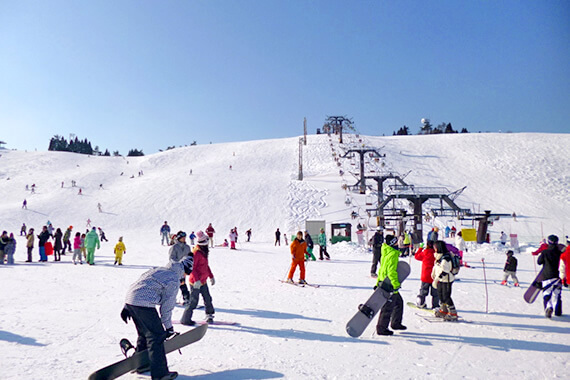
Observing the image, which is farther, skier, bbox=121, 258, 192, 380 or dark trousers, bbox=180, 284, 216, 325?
dark trousers, bbox=180, 284, 216, 325

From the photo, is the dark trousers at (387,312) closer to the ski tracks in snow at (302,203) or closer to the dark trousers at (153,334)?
the dark trousers at (153,334)

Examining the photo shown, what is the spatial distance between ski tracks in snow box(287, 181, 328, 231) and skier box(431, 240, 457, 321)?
24658 millimetres

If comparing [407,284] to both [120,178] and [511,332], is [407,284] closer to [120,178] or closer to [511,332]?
[511,332]

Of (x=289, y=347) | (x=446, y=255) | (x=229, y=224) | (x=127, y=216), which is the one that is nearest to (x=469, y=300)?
(x=446, y=255)

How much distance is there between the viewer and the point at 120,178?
52969 millimetres

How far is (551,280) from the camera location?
7.40 meters

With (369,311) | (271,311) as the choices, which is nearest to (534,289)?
(369,311)

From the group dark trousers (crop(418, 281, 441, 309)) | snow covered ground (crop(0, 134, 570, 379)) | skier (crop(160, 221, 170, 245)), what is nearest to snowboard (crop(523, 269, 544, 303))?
snow covered ground (crop(0, 134, 570, 379))

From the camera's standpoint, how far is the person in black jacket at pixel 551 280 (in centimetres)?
732

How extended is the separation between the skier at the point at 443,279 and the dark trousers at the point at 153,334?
4.87m

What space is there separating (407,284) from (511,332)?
14.4 ft

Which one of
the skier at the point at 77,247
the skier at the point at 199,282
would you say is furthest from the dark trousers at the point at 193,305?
the skier at the point at 77,247

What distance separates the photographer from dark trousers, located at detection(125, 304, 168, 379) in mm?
4152

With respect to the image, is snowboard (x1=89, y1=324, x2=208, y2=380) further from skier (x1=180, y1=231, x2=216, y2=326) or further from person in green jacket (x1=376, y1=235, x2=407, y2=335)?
person in green jacket (x1=376, y1=235, x2=407, y2=335)
